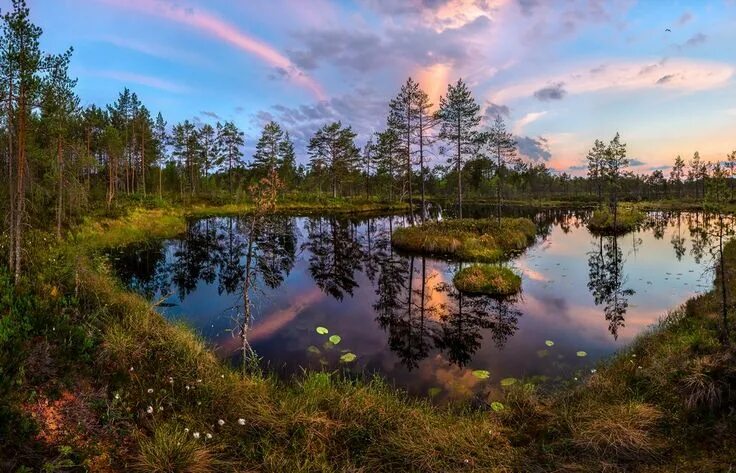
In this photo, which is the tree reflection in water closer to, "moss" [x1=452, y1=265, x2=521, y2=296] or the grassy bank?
"moss" [x1=452, y1=265, x2=521, y2=296]

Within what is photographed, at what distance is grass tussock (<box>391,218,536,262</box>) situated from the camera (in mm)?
28781

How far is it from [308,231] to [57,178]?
2467 cm

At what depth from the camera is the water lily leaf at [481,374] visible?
1109 cm

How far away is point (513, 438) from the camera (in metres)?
7.08

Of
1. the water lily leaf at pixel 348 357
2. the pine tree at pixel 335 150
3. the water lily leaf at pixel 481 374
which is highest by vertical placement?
the pine tree at pixel 335 150

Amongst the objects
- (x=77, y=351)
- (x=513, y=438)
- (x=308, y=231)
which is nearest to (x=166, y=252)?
(x=308, y=231)

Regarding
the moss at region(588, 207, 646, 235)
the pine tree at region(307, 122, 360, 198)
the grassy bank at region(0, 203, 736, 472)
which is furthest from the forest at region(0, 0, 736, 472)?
the pine tree at region(307, 122, 360, 198)

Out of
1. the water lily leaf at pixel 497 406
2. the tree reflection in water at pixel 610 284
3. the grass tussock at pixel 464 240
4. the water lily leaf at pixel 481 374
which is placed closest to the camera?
the water lily leaf at pixel 497 406

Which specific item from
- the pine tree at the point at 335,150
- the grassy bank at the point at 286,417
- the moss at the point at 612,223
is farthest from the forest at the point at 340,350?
the pine tree at the point at 335,150

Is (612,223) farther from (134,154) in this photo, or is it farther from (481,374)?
(134,154)

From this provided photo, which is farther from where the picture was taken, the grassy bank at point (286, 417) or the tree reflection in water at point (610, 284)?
the tree reflection in water at point (610, 284)

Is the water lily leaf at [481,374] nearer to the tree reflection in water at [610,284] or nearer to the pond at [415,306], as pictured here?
the pond at [415,306]

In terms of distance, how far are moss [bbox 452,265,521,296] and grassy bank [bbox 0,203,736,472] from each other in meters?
10.2

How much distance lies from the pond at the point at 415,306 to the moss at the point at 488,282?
0.74 meters
